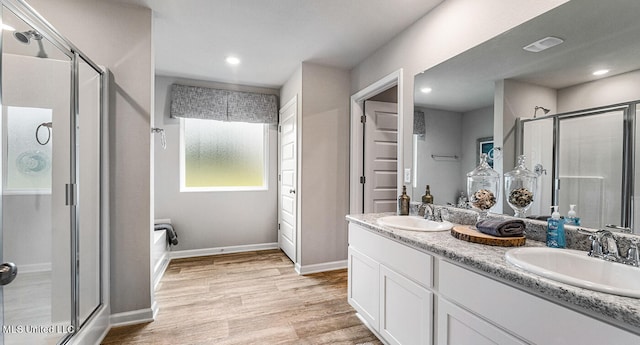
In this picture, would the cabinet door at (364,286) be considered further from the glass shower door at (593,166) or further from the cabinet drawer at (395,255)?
the glass shower door at (593,166)

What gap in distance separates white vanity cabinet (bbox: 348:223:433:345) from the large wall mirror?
685mm

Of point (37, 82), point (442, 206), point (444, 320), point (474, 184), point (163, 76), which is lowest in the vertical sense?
point (444, 320)

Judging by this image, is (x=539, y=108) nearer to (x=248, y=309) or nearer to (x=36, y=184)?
(x=248, y=309)

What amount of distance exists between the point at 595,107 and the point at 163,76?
421 centimetres

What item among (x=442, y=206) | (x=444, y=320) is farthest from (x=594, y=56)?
(x=444, y=320)

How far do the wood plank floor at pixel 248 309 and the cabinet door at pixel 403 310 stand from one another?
336mm

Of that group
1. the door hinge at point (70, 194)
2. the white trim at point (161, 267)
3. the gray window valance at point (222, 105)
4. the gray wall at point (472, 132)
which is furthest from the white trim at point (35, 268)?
the gray wall at point (472, 132)

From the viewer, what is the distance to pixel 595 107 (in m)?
1.20

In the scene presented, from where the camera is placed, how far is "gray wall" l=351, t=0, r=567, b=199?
4.89 ft

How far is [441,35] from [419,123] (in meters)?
0.66

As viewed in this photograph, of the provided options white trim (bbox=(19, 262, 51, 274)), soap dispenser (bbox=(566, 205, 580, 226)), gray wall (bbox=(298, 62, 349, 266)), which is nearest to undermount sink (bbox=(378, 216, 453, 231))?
soap dispenser (bbox=(566, 205, 580, 226))

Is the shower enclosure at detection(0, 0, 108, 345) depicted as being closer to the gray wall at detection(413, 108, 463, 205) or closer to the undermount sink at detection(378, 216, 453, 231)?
the undermount sink at detection(378, 216, 453, 231)

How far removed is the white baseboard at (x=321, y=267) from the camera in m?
3.05

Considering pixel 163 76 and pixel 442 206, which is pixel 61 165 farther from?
pixel 442 206
